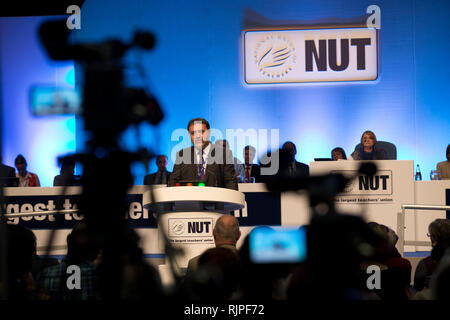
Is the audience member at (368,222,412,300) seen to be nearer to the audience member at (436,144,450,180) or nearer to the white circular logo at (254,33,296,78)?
the audience member at (436,144,450,180)

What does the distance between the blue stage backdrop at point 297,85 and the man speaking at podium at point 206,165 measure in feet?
13.8

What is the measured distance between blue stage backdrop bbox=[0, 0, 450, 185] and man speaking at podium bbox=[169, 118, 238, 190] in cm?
421

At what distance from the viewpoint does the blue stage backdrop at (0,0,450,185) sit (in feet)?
28.2

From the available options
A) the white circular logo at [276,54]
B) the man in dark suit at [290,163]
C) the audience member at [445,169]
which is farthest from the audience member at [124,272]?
the white circular logo at [276,54]

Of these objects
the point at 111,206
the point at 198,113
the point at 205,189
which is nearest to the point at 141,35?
the point at 111,206

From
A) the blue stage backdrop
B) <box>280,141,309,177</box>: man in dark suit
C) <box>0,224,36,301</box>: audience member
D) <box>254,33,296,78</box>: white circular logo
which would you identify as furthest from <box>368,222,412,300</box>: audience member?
<box>254,33,296,78</box>: white circular logo

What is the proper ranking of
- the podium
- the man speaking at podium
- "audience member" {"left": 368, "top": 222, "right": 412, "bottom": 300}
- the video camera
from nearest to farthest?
the video camera, "audience member" {"left": 368, "top": 222, "right": 412, "bottom": 300}, the podium, the man speaking at podium

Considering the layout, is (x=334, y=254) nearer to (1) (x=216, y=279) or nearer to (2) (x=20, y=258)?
(1) (x=216, y=279)

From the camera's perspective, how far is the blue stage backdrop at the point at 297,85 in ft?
28.2

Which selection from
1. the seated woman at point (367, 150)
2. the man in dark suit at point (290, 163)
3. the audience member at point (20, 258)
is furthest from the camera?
the seated woman at point (367, 150)

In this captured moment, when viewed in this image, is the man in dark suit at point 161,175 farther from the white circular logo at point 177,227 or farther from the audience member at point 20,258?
the audience member at point 20,258

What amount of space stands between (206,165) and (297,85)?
16.2ft

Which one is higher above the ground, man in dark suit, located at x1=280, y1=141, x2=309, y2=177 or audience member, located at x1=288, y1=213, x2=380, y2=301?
man in dark suit, located at x1=280, y1=141, x2=309, y2=177
